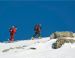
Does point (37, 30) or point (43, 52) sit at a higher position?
point (37, 30)

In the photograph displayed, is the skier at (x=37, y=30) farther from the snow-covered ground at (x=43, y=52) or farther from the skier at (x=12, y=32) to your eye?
the snow-covered ground at (x=43, y=52)

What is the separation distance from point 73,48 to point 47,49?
7.80 feet

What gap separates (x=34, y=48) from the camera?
90.1ft

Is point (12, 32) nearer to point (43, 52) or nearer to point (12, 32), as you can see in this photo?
point (12, 32)

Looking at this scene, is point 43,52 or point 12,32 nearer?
point 43,52

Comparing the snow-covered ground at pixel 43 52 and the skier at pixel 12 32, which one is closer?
the snow-covered ground at pixel 43 52

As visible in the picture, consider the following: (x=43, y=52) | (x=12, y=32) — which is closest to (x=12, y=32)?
(x=12, y=32)

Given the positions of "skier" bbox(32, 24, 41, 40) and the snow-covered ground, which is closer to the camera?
the snow-covered ground

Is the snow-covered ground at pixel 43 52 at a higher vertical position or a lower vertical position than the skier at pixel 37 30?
lower

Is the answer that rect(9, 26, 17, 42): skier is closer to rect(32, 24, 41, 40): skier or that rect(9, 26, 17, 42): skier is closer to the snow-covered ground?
rect(32, 24, 41, 40): skier

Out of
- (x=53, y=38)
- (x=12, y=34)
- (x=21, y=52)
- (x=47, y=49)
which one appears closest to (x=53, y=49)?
(x=47, y=49)

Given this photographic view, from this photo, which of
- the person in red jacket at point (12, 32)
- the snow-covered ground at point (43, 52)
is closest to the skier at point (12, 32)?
the person in red jacket at point (12, 32)

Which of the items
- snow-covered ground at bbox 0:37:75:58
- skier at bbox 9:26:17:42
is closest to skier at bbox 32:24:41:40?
skier at bbox 9:26:17:42

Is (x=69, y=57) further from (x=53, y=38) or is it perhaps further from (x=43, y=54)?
(x=53, y=38)
